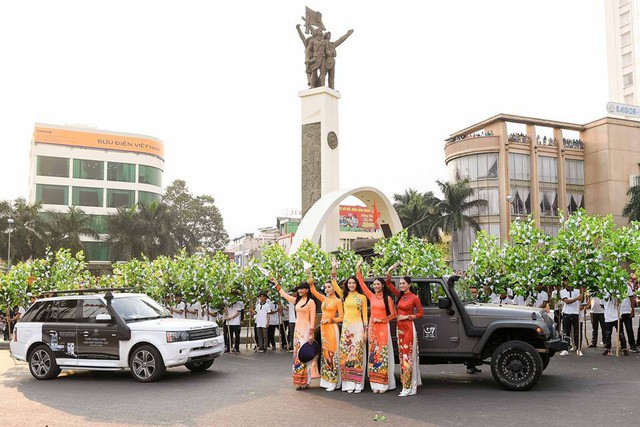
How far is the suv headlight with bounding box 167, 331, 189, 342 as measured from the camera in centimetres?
1162

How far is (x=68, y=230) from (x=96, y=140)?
55.3ft

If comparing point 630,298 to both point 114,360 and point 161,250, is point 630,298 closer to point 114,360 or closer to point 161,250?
point 114,360

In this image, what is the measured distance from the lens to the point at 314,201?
26812 millimetres

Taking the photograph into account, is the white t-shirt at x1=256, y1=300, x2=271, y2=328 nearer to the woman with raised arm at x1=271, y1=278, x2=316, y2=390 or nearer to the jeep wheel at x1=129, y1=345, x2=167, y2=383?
the jeep wheel at x1=129, y1=345, x2=167, y2=383

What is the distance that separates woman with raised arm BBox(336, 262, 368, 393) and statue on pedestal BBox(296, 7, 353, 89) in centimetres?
1873

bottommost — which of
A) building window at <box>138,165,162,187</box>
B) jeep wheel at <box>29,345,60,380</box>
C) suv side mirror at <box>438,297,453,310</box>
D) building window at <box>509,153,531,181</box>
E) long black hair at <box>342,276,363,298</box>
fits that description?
jeep wheel at <box>29,345,60,380</box>

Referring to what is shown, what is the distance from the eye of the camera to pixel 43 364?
1273 cm

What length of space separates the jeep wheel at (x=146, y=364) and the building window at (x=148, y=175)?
66054 mm

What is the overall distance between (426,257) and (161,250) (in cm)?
4790

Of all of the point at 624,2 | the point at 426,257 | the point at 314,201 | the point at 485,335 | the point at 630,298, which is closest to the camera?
the point at 485,335

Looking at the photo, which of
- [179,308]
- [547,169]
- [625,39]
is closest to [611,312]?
[179,308]

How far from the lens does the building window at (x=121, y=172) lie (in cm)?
7350

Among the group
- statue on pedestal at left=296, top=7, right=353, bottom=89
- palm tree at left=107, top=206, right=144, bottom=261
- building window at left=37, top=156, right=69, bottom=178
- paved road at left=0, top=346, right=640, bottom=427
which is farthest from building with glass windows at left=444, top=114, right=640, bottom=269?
paved road at left=0, top=346, right=640, bottom=427

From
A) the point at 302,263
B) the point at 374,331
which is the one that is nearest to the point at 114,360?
the point at 374,331
